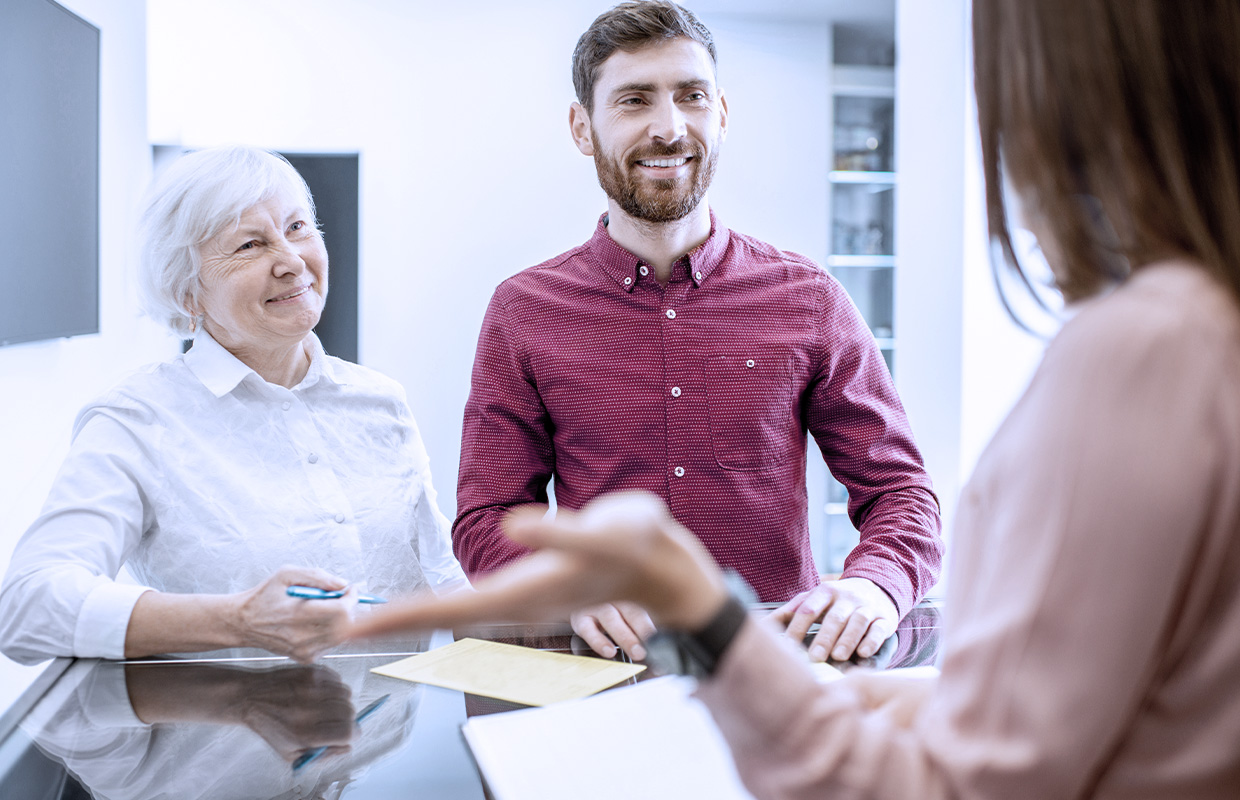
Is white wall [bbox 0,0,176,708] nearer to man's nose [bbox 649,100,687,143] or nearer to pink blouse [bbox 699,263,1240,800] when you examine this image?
man's nose [bbox 649,100,687,143]

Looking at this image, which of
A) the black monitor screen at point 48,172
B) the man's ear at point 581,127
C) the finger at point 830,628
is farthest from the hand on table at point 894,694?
the black monitor screen at point 48,172

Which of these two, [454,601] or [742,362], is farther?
[742,362]

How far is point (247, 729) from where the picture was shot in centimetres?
91

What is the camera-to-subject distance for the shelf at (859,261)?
4.75m

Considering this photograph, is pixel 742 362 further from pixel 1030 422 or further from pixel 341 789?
pixel 1030 422

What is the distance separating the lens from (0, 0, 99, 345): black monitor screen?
256 centimetres

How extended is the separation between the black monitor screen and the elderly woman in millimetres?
1237

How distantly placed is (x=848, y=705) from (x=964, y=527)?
0.12 metres

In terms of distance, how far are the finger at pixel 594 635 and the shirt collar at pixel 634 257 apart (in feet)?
2.47

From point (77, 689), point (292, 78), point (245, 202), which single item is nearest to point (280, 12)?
point (292, 78)

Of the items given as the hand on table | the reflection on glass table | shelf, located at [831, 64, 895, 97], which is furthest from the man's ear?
shelf, located at [831, 64, 895, 97]

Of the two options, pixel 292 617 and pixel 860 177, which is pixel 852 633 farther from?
pixel 860 177

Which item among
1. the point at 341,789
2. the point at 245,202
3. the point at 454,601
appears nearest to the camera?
the point at 454,601

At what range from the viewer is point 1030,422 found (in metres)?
0.47
